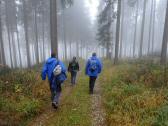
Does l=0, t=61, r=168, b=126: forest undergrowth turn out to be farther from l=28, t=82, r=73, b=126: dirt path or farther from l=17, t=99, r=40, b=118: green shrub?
l=28, t=82, r=73, b=126: dirt path

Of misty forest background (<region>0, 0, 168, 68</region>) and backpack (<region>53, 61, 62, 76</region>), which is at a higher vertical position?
misty forest background (<region>0, 0, 168, 68</region>)

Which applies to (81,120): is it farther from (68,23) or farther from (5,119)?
(68,23)

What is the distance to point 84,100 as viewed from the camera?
916 centimetres

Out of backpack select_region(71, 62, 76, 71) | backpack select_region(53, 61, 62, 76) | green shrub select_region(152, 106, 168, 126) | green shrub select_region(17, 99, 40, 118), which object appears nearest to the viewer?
green shrub select_region(152, 106, 168, 126)

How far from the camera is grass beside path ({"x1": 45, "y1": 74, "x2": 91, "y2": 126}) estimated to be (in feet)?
22.0

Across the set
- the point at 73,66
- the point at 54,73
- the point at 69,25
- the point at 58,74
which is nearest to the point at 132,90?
the point at 58,74

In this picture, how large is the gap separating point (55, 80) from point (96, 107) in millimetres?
2087

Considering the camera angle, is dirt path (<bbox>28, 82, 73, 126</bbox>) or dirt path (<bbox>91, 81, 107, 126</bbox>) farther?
dirt path (<bbox>28, 82, 73, 126</bbox>)

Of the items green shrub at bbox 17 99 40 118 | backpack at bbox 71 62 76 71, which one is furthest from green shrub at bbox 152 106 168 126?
backpack at bbox 71 62 76 71

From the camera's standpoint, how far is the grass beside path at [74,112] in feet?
22.0

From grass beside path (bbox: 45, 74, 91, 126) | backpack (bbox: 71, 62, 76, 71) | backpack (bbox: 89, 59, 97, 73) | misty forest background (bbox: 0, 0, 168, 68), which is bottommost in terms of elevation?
grass beside path (bbox: 45, 74, 91, 126)

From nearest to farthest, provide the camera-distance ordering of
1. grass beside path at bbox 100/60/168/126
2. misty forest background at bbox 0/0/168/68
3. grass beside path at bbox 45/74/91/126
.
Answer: grass beside path at bbox 100/60/168/126
grass beside path at bbox 45/74/91/126
misty forest background at bbox 0/0/168/68

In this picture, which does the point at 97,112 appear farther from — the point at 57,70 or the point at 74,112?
the point at 57,70

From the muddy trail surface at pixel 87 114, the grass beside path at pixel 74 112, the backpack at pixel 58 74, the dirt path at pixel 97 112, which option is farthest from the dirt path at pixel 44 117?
the dirt path at pixel 97 112
